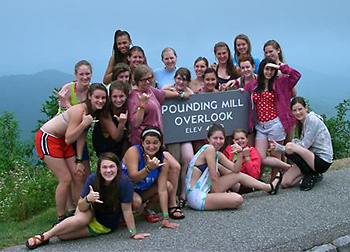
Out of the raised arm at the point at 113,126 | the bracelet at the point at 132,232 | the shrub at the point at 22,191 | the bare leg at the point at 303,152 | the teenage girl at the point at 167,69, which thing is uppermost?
the teenage girl at the point at 167,69

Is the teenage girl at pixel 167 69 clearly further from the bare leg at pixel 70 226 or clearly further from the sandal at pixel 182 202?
the bare leg at pixel 70 226

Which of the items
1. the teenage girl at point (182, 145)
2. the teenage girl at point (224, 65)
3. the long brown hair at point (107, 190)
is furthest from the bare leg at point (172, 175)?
the teenage girl at point (224, 65)

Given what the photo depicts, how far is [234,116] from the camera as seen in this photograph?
7.13 m

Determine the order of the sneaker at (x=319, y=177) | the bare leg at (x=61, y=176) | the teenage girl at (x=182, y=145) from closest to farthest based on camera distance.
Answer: the bare leg at (x=61, y=176) → the teenage girl at (x=182, y=145) → the sneaker at (x=319, y=177)

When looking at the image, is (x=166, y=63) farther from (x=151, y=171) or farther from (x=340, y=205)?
(x=340, y=205)

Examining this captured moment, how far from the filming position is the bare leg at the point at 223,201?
19.0 feet

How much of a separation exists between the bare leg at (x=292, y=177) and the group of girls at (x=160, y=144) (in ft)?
0.05

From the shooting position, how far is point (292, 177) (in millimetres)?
6793

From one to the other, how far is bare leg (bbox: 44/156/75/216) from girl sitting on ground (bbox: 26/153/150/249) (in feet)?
1.74

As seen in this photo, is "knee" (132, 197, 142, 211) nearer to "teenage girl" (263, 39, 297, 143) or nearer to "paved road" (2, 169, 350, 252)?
"paved road" (2, 169, 350, 252)

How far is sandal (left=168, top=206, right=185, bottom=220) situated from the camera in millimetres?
5547

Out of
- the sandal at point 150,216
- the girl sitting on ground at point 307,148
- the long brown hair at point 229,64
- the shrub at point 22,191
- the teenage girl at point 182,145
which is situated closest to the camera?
the sandal at point 150,216

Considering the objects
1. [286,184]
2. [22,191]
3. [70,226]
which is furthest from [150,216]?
[22,191]

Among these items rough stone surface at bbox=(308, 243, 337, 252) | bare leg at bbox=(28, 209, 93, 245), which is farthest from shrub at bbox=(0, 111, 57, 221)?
rough stone surface at bbox=(308, 243, 337, 252)
